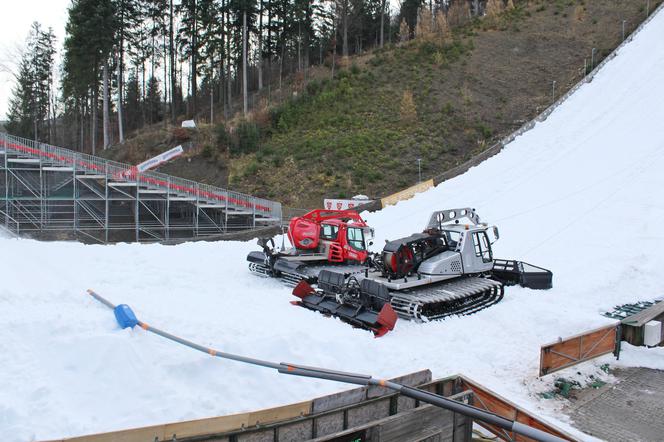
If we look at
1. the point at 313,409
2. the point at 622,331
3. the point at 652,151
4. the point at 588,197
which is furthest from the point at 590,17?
the point at 313,409

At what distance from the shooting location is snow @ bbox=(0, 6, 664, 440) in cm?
605

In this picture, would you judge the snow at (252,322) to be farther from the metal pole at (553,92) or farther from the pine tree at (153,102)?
the pine tree at (153,102)

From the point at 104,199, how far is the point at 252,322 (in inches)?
751

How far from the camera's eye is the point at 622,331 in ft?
→ 30.4

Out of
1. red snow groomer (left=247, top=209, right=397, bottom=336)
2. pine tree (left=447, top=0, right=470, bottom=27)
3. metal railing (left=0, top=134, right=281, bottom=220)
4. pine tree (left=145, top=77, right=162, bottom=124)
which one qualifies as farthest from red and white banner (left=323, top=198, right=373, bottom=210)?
pine tree (left=145, top=77, right=162, bottom=124)

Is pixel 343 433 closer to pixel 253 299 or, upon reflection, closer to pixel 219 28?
pixel 253 299

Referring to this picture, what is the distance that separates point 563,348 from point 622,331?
68.3 inches

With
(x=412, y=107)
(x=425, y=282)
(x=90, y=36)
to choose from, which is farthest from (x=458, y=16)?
(x=425, y=282)

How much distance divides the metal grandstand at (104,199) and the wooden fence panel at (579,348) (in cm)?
1816

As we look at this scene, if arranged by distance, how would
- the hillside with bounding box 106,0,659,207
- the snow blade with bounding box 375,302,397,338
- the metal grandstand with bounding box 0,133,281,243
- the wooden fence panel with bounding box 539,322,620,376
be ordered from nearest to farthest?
1. the wooden fence panel with bounding box 539,322,620,376
2. the snow blade with bounding box 375,302,397,338
3. the metal grandstand with bounding box 0,133,281,243
4. the hillside with bounding box 106,0,659,207

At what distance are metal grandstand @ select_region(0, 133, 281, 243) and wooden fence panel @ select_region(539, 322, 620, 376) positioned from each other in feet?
59.6

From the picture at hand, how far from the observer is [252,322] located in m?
9.09

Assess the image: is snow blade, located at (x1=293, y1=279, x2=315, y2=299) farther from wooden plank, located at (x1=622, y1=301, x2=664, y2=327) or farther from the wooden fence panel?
wooden plank, located at (x1=622, y1=301, x2=664, y2=327)

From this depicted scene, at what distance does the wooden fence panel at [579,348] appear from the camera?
8.20m
